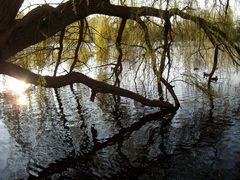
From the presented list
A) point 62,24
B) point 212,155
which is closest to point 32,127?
point 62,24

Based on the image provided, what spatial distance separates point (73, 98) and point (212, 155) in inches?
352

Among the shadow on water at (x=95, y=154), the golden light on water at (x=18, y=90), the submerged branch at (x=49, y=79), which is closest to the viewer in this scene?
the shadow on water at (x=95, y=154)

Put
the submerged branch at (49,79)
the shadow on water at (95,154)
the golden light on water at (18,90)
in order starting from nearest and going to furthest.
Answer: the shadow on water at (95,154) < the submerged branch at (49,79) < the golden light on water at (18,90)

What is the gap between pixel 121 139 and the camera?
9391mm

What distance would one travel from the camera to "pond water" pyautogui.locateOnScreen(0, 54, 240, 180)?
7.30 metres

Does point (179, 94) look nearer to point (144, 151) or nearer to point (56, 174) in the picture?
point (144, 151)

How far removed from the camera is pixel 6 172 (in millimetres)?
7598

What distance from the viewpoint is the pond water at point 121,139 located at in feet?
24.0

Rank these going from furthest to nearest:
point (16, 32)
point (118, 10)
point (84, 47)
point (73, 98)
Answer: point (73, 98) → point (84, 47) → point (118, 10) → point (16, 32)

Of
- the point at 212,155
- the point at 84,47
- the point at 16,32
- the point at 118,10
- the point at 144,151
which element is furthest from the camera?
the point at 84,47

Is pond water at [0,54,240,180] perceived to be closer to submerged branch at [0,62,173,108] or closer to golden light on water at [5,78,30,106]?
golden light on water at [5,78,30,106]

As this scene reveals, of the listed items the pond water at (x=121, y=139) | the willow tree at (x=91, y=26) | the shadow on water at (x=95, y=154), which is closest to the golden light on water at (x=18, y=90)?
the pond water at (x=121, y=139)

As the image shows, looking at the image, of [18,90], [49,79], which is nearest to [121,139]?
[49,79]

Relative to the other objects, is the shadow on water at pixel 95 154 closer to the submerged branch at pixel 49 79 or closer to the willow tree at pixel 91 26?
the willow tree at pixel 91 26
